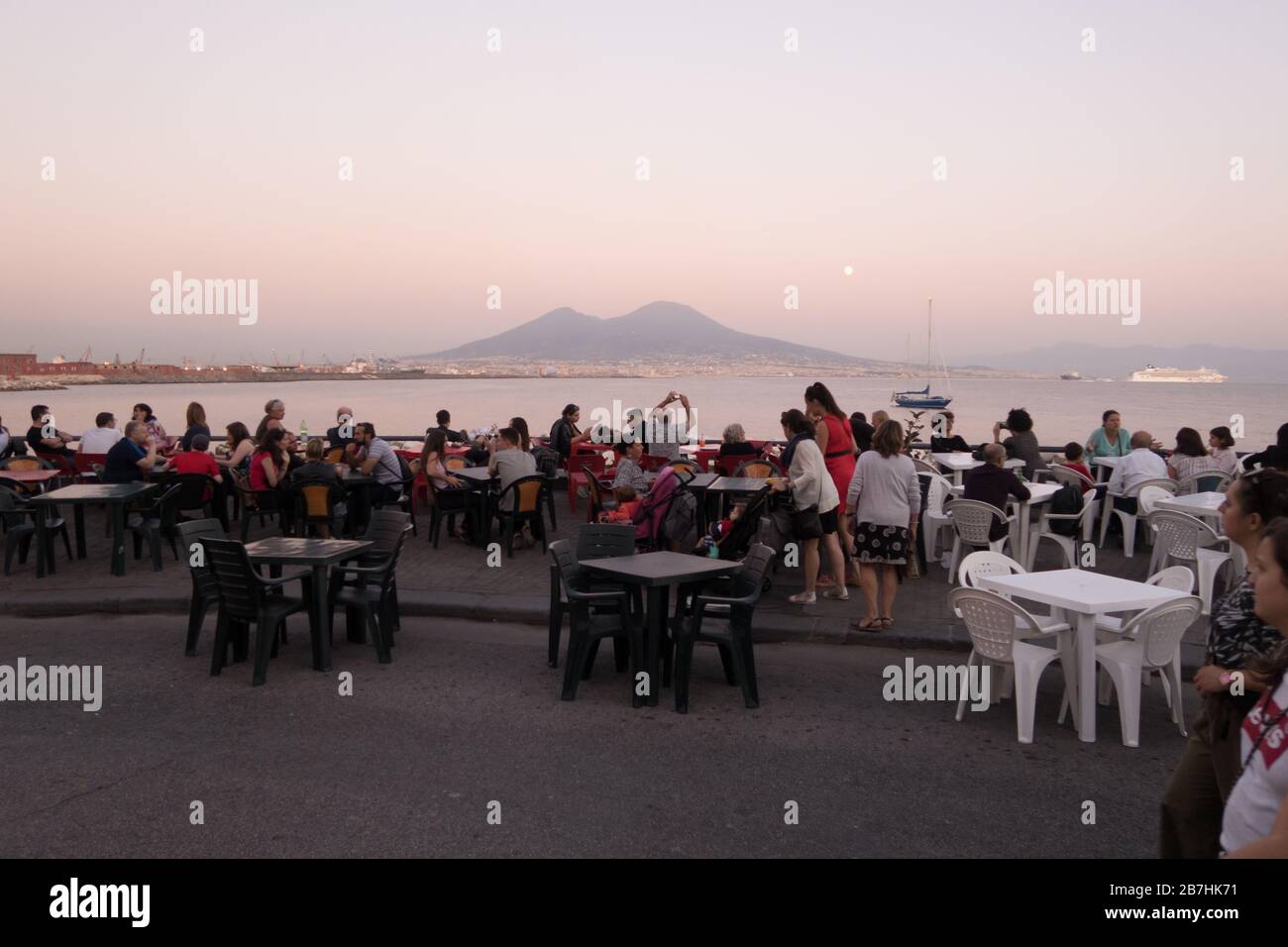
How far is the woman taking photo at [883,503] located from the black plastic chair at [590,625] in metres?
1.95

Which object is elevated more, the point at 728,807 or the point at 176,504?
the point at 176,504

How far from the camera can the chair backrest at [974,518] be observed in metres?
8.76

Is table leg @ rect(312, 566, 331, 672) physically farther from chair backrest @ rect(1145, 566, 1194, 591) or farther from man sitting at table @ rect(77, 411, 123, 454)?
man sitting at table @ rect(77, 411, 123, 454)

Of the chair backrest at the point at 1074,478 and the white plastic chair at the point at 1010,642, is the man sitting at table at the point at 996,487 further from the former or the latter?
the white plastic chair at the point at 1010,642

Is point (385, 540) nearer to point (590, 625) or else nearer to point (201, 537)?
point (201, 537)

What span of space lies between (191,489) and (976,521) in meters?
8.36

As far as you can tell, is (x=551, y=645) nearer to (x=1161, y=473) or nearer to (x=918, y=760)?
(x=918, y=760)

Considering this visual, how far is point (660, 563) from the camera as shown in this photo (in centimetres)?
640

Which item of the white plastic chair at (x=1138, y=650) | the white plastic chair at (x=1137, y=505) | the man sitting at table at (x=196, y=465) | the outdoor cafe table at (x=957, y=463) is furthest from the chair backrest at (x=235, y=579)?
the white plastic chair at (x=1137, y=505)

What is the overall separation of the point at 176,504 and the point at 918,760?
8.64 metres

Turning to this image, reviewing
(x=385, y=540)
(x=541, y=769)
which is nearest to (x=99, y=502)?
(x=385, y=540)

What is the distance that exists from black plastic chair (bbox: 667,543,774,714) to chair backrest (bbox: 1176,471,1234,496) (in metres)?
7.39
